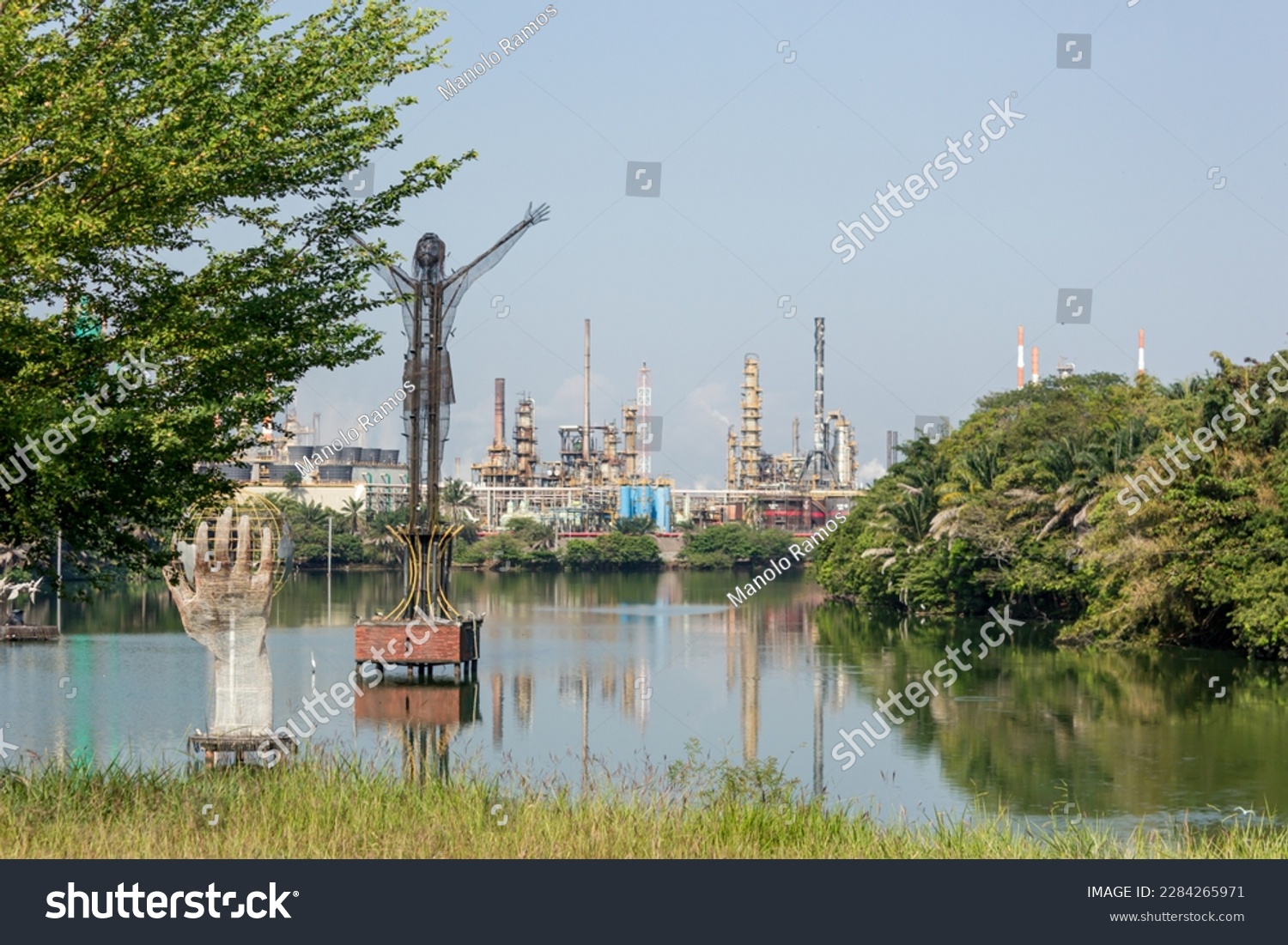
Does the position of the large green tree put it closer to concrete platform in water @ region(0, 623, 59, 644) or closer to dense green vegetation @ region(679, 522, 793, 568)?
concrete platform in water @ region(0, 623, 59, 644)

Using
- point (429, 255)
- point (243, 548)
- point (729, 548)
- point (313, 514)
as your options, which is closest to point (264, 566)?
point (243, 548)

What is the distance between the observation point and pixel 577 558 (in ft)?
367

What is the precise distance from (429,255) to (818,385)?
94.0m

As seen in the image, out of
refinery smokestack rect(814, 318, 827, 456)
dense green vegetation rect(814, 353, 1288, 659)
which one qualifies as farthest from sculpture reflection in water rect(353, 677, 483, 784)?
refinery smokestack rect(814, 318, 827, 456)

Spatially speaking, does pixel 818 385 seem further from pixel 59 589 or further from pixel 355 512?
pixel 59 589

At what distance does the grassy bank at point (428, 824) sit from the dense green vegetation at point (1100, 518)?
2316 cm

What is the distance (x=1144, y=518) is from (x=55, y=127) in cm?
3026

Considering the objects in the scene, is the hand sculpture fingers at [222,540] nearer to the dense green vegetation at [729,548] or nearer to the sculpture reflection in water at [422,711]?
the sculpture reflection in water at [422,711]

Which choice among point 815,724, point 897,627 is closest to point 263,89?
point 815,724

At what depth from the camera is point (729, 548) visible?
377 ft

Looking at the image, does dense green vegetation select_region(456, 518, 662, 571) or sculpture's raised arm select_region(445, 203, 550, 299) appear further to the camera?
dense green vegetation select_region(456, 518, 662, 571)

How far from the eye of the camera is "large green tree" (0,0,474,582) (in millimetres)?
11703

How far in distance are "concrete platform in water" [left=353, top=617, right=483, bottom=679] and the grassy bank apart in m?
19.8

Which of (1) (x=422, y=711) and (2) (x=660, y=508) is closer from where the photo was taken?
(1) (x=422, y=711)
